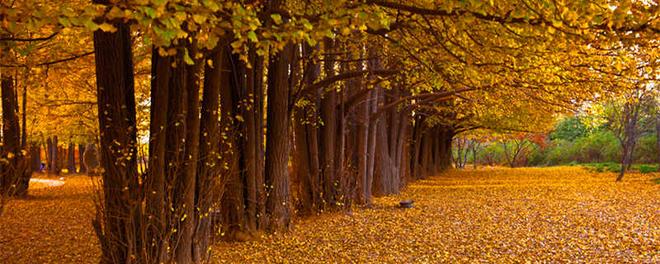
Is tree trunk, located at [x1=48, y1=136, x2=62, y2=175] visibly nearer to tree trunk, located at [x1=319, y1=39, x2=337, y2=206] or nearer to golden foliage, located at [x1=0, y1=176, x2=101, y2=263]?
golden foliage, located at [x1=0, y1=176, x2=101, y2=263]

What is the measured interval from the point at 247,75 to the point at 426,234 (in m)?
4.23

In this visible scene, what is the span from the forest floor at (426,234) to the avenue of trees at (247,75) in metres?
0.96

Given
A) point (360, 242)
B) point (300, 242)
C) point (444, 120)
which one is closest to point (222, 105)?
point (300, 242)

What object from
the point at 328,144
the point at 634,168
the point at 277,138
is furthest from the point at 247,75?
the point at 634,168

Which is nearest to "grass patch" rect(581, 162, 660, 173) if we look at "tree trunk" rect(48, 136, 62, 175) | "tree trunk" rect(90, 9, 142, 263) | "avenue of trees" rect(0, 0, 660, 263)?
"avenue of trees" rect(0, 0, 660, 263)

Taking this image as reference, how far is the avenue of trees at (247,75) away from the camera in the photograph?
15.0 feet

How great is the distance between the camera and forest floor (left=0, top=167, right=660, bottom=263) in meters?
7.78

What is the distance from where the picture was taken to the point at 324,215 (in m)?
11.7

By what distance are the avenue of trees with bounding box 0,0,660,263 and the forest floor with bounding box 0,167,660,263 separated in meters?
0.96

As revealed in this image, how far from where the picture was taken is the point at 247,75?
868cm

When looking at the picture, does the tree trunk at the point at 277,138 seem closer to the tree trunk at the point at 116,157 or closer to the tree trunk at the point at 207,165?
the tree trunk at the point at 207,165

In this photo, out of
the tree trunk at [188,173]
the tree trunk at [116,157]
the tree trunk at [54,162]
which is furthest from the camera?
the tree trunk at [54,162]

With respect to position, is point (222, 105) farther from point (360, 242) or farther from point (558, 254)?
point (558, 254)

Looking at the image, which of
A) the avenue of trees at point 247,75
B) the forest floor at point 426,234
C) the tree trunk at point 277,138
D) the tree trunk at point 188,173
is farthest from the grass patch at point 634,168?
the tree trunk at point 188,173
